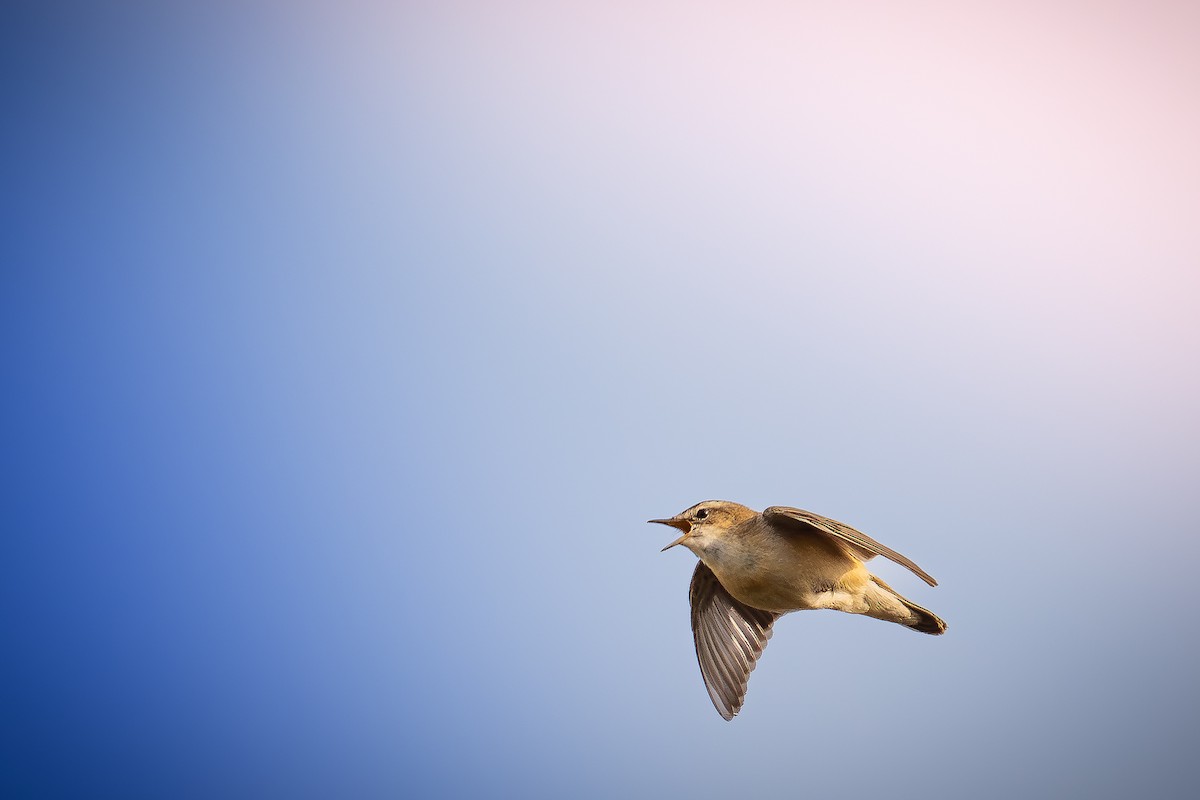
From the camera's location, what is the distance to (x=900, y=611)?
7.58 m

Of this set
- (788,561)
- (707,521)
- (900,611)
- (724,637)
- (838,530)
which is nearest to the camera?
(838,530)

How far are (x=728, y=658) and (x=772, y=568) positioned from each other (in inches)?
66.5

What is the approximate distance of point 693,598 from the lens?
8.69 metres

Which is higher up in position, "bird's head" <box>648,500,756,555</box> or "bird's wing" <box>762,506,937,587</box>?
"bird's head" <box>648,500,756,555</box>

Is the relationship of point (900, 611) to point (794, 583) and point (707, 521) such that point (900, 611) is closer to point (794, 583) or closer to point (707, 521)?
point (794, 583)

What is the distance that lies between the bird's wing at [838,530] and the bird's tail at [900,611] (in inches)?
25.7

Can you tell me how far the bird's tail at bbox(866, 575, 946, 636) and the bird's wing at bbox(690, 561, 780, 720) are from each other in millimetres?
1095

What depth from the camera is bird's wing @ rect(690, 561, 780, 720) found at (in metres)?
8.32

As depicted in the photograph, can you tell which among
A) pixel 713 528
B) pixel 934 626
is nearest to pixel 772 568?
pixel 713 528

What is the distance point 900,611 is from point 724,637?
5.40 ft

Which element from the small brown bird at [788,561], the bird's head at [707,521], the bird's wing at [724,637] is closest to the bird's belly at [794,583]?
the small brown bird at [788,561]

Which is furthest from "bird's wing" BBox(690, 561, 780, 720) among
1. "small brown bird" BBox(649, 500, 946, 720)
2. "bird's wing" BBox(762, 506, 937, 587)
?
"bird's wing" BBox(762, 506, 937, 587)

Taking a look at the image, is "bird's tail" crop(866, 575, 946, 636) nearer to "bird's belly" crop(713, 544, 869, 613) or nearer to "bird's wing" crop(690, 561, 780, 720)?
"bird's belly" crop(713, 544, 869, 613)

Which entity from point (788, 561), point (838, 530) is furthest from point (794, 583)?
point (838, 530)
